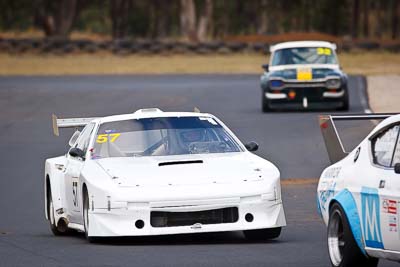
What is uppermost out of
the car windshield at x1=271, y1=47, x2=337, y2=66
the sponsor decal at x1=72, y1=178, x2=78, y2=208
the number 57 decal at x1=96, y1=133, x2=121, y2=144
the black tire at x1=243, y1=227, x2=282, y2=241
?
the number 57 decal at x1=96, y1=133, x2=121, y2=144

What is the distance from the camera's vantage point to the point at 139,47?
210ft

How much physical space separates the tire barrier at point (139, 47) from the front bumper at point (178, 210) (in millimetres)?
51844

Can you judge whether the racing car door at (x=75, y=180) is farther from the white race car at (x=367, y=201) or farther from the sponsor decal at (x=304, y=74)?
the sponsor decal at (x=304, y=74)

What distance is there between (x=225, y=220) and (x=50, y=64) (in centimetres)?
4660

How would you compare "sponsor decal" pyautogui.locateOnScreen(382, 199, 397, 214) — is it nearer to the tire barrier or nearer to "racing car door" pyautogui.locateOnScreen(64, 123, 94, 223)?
"racing car door" pyautogui.locateOnScreen(64, 123, 94, 223)

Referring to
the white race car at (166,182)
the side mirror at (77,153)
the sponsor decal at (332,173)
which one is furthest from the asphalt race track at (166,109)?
the side mirror at (77,153)

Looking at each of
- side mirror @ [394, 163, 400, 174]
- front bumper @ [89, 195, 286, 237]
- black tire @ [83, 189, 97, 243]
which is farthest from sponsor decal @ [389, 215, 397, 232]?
black tire @ [83, 189, 97, 243]

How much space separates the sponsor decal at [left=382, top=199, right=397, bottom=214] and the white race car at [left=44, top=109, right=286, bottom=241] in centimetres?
297

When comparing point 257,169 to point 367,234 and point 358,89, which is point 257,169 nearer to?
point 367,234

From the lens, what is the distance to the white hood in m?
11.2

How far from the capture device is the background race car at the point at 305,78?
3016cm

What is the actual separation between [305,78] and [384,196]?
22.2 metres

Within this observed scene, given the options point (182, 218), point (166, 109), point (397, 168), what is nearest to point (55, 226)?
point (182, 218)

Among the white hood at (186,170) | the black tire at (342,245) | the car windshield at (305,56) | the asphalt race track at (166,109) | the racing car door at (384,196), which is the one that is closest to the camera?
the racing car door at (384,196)
